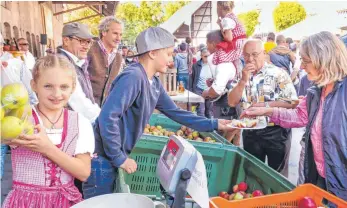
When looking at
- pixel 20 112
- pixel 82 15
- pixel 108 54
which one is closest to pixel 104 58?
pixel 108 54

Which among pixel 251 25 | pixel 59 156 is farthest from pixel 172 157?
pixel 251 25

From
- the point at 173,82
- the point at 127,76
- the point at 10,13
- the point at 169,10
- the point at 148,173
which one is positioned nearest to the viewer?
the point at 127,76

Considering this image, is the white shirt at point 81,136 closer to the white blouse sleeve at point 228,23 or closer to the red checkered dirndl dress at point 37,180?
the red checkered dirndl dress at point 37,180

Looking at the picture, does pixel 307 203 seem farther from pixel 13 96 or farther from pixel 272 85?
pixel 272 85

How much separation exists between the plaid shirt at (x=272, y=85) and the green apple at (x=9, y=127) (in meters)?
2.54

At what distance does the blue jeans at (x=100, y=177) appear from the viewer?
2205 millimetres

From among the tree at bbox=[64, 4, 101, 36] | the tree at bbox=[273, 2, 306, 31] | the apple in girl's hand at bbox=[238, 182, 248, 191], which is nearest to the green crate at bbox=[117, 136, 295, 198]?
the apple in girl's hand at bbox=[238, 182, 248, 191]

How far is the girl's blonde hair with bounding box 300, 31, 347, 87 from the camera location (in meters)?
2.21

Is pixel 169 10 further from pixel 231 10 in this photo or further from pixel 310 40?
pixel 310 40

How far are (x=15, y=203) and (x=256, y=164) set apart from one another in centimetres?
A: 154

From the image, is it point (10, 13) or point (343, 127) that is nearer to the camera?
point (343, 127)

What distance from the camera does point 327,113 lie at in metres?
2.22

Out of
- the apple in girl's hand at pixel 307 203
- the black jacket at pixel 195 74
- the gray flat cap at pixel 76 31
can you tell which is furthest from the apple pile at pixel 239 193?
the black jacket at pixel 195 74

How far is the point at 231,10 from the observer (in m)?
4.64
